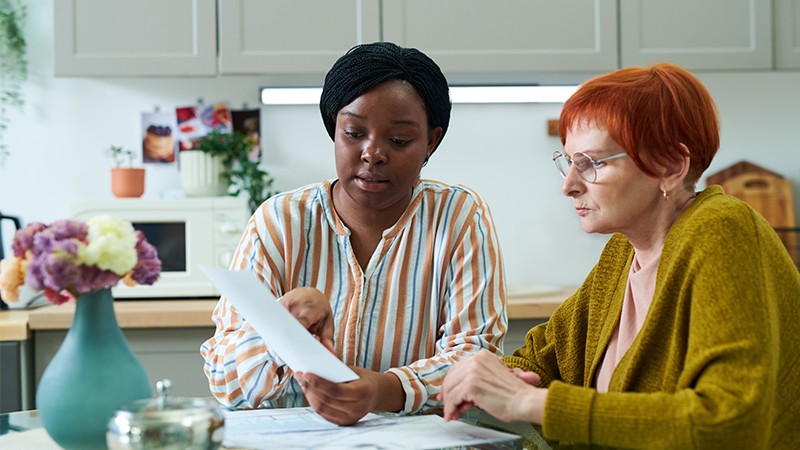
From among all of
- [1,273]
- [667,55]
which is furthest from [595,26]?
[1,273]

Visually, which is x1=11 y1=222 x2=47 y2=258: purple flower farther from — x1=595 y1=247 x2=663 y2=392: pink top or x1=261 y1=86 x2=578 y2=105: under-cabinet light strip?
x1=261 y1=86 x2=578 y2=105: under-cabinet light strip

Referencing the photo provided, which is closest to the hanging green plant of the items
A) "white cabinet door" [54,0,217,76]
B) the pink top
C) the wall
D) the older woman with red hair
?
the wall

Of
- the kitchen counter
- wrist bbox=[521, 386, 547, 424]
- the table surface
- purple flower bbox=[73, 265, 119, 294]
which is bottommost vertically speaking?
the kitchen counter

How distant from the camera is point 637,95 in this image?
2.85 feet

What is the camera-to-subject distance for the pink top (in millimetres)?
965

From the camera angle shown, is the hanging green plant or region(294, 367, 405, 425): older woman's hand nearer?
region(294, 367, 405, 425): older woman's hand

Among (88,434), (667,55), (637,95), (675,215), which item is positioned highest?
(667,55)

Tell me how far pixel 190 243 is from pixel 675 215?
1.65m

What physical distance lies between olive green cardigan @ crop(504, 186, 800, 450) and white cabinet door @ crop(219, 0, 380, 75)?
149 centimetres

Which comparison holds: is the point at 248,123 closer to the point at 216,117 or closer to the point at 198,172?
the point at 216,117

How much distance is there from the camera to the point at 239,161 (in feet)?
8.03

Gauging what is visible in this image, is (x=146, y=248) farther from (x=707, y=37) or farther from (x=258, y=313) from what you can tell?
(x=707, y=37)

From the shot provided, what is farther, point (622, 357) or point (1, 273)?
point (622, 357)

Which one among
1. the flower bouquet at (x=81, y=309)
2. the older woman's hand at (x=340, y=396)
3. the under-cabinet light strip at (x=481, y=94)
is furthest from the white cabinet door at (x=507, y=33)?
the flower bouquet at (x=81, y=309)
